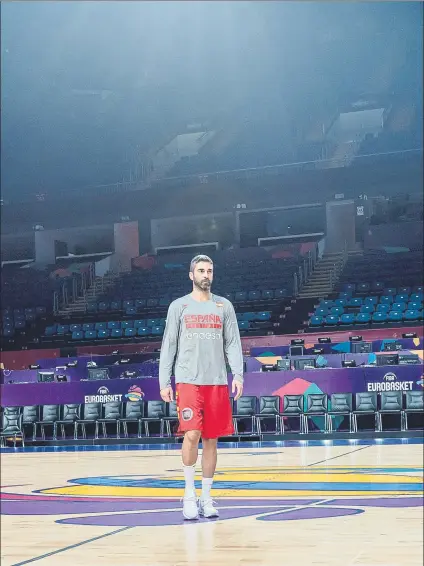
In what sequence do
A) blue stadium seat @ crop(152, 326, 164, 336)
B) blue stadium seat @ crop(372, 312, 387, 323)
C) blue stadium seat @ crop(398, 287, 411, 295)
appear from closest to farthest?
blue stadium seat @ crop(372, 312, 387, 323), blue stadium seat @ crop(398, 287, 411, 295), blue stadium seat @ crop(152, 326, 164, 336)

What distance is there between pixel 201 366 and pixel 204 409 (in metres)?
0.23

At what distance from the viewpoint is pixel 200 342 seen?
4383 mm

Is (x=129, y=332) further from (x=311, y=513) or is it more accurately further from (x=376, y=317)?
(x=311, y=513)

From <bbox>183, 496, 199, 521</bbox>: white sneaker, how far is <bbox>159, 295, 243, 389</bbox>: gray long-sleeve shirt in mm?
A: 598

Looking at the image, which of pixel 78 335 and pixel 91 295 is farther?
pixel 91 295

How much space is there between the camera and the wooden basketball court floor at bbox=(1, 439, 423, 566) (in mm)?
3273

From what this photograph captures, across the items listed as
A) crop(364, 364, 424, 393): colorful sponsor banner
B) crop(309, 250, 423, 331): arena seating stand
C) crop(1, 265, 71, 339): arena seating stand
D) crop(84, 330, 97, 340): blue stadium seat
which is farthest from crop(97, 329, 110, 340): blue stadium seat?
crop(364, 364, 424, 393): colorful sponsor banner

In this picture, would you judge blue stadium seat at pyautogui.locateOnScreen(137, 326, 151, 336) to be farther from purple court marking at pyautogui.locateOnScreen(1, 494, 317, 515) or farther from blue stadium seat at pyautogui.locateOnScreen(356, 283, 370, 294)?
purple court marking at pyautogui.locateOnScreen(1, 494, 317, 515)

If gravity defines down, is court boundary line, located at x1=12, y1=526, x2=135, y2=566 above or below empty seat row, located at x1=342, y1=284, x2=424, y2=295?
below

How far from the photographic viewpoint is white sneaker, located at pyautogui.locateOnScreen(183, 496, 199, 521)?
432 cm

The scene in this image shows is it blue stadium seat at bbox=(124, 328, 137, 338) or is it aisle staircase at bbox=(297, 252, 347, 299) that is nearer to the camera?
blue stadium seat at bbox=(124, 328, 137, 338)

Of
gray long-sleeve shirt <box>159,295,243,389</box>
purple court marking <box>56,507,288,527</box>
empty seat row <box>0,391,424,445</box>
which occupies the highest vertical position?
gray long-sleeve shirt <box>159,295,243,389</box>

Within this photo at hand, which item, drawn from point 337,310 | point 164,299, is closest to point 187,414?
point 337,310

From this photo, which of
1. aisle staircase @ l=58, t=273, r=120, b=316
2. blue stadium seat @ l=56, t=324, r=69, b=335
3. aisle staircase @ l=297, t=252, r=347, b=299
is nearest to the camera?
blue stadium seat @ l=56, t=324, r=69, b=335
